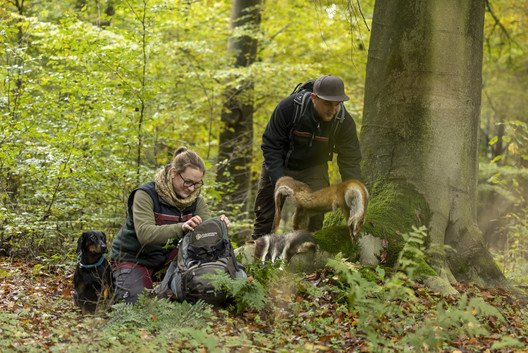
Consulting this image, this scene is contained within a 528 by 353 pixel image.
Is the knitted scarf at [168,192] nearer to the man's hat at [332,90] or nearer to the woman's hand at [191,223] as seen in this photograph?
the woman's hand at [191,223]

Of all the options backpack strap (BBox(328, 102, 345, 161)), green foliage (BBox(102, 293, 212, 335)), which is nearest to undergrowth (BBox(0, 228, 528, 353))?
green foliage (BBox(102, 293, 212, 335))

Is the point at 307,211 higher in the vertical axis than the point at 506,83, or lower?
lower

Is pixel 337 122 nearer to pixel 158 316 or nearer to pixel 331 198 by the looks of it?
pixel 331 198

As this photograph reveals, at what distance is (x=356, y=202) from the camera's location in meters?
5.04

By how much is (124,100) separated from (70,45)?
1.33 meters

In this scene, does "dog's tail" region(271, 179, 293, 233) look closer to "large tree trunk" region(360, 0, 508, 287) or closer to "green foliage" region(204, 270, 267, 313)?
"green foliage" region(204, 270, 267, 313)

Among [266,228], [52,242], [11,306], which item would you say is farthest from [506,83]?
[11,306]

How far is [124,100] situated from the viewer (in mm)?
7973

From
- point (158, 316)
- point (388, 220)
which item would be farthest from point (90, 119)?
point (388, 220)

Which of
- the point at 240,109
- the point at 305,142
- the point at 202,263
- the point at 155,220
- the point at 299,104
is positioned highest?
the point at 240,109

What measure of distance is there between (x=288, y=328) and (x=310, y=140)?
206 cm

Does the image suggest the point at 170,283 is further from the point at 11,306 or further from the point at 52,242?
the point at 52,242

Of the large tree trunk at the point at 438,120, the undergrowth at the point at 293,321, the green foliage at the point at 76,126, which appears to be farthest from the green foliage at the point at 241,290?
the green foliage at the point at 76,126

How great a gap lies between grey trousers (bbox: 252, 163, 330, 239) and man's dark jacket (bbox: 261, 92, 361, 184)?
12 centimetres
